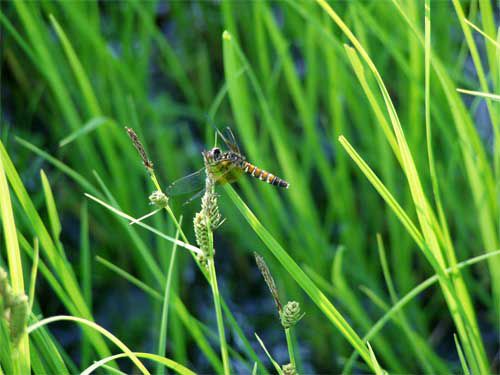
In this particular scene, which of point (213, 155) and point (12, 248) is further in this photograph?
point (213, 155)

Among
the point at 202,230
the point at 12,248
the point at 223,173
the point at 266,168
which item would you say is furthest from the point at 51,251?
the point at 266,168

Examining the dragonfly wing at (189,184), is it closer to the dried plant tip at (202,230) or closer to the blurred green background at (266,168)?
the blurred green background at (266,168)

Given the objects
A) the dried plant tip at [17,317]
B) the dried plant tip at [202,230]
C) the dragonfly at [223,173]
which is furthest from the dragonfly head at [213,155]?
the dried plant tip at [17,317]

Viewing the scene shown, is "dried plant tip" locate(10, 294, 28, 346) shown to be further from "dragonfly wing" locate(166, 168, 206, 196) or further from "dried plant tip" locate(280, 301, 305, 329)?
"dragonfly wing" locate(166, 168, 206, 196)

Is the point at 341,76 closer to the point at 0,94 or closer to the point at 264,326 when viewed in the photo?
the point at 264,326

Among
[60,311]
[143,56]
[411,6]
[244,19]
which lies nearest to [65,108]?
[143,56]

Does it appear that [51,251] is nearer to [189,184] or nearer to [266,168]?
[189,184]
